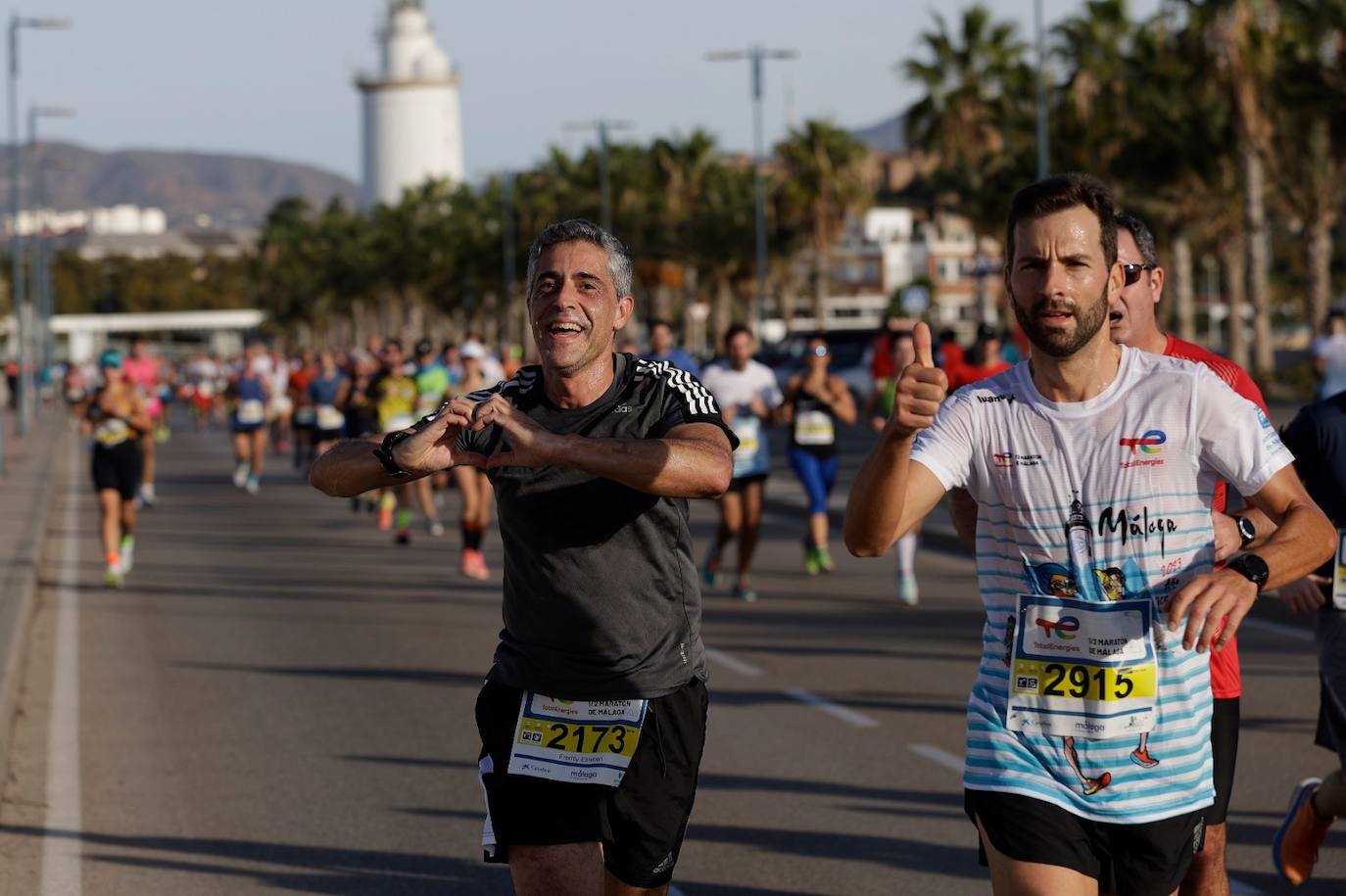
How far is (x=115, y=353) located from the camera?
1625 centimetres

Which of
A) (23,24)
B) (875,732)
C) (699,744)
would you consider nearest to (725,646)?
(875,732)

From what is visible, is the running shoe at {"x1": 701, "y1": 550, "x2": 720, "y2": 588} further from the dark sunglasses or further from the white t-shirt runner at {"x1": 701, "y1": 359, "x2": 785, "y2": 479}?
the dark sunglasses

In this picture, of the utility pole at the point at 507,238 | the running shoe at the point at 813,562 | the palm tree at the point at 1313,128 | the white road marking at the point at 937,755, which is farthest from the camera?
the utility pole at the point at 507,238

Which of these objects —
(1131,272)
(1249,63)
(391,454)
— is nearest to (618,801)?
(391,454)

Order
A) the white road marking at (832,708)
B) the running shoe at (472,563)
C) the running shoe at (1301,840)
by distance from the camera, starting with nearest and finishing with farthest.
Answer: the running shoe at (1301,840), the white road marking at (832,708), the running shoe at (472,563)

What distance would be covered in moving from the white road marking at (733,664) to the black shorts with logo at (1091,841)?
7.45 m

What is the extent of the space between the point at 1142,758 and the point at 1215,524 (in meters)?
0.62

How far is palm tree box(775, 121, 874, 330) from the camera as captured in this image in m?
63.9

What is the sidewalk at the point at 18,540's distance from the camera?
36.0 feet

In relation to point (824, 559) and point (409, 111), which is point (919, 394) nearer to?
point (824, 559)

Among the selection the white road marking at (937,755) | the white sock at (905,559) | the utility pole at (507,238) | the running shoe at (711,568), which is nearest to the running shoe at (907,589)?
the white sock at (905,559)

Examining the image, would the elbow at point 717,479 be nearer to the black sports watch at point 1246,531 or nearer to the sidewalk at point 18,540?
the black sports watch at point 1246,531

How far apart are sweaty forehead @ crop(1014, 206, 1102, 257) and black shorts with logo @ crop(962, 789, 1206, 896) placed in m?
1.05

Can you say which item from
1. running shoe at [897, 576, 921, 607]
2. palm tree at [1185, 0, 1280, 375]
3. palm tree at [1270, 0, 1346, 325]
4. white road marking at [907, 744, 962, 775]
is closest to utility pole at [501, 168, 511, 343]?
palm tree at [1270, 0, 1346, 325]
